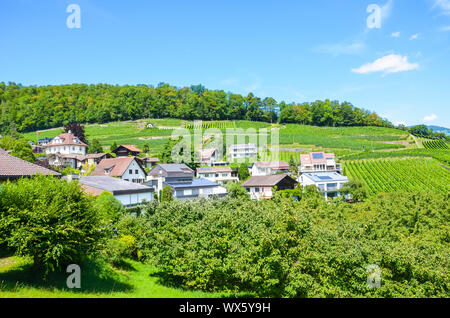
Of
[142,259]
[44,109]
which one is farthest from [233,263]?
[44,109]

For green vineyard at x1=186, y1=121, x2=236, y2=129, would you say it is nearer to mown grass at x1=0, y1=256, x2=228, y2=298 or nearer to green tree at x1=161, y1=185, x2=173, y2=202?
green tree at x1=161, y1=185, x2=173, y2=202

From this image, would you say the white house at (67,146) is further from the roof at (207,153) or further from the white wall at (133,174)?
the white wall at (133,174)

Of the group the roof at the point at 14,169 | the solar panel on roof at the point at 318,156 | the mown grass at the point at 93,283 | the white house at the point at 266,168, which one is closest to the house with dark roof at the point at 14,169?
the roof at the point at 14,169

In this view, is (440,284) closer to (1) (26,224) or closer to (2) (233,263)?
(2) (233,263)

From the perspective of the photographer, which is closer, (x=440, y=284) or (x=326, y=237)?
(x=440, y=284)

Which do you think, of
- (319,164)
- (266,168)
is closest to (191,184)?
(266,168)

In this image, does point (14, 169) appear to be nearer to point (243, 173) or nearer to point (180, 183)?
point (180, 183)

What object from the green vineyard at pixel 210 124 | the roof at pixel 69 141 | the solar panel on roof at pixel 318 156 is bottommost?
the solar panel on roof at pixel 318 156

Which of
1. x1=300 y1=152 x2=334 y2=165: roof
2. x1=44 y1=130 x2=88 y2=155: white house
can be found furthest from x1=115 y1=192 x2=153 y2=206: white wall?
x1=44 y1=130 x2=88 y2=155: white house
